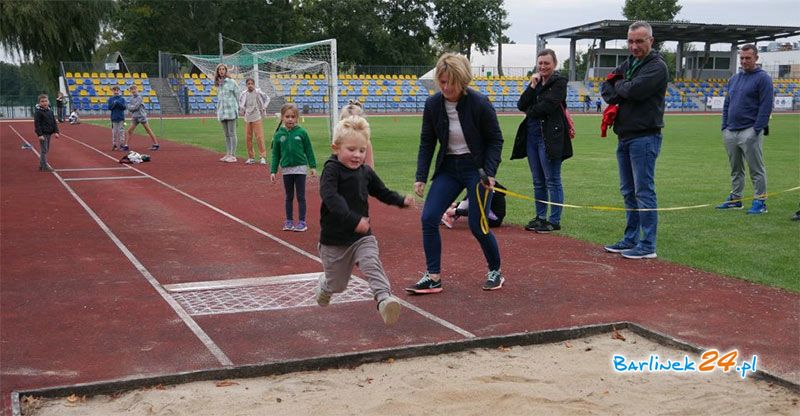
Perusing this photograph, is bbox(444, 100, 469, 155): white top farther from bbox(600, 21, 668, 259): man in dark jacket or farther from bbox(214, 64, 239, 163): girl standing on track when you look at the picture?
bbox(214, 64, 239, 163): girl standing on track

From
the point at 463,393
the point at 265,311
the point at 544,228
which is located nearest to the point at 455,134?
the point at 265,311

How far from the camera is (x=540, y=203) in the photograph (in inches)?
391

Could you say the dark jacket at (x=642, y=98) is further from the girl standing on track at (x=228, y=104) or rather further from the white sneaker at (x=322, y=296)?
the girl standing on track at (x=228, y=104)

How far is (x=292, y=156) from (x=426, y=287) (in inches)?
149

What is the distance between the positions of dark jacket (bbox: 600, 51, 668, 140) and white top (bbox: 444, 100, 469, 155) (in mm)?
2221

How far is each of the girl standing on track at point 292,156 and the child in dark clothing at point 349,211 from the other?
4126 mm

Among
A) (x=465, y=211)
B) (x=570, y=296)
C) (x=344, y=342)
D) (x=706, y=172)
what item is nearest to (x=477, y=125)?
(x=570, y=296)

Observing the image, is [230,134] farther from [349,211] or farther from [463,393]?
[463,393]

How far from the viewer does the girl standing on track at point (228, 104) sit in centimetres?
1845

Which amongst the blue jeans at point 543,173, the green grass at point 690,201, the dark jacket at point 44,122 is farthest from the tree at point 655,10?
the blue jeans at point 543,173

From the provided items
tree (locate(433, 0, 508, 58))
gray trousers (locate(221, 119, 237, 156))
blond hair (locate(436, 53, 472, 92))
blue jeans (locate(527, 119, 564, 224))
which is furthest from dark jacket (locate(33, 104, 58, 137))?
tree (locate(433, 0, 508, 58))

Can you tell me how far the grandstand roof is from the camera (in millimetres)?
56250

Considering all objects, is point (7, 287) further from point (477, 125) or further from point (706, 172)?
point (706, 172)

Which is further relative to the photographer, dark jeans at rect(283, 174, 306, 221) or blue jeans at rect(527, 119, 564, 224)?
dark jeans at rect(283, 174, 306, 221)
